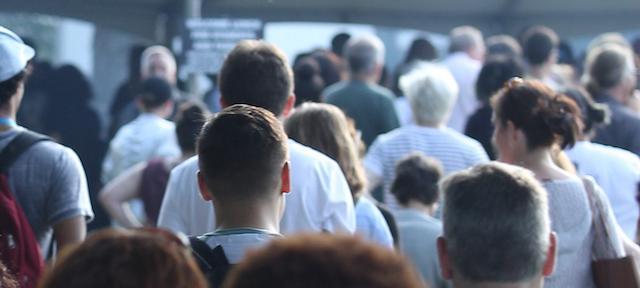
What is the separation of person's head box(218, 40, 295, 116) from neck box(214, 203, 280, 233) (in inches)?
39.6

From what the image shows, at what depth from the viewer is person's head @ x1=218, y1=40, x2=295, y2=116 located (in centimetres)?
414

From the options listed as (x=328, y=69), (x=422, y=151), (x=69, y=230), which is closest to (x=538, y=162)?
(x=69, y=230)

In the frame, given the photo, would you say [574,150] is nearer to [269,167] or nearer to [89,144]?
[269,167]

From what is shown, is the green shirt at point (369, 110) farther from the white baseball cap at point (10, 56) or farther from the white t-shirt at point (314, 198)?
the white baseball cap at point (10, 56)

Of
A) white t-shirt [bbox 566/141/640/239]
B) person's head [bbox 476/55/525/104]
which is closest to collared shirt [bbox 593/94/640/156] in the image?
person's head [bbox 476/55/525/104]

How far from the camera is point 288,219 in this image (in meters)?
3.89

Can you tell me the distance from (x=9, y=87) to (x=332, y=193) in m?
1.10

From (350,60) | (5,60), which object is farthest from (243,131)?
(350,60)

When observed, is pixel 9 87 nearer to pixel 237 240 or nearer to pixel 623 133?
pixel 237 240

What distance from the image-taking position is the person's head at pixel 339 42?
34.7 feet

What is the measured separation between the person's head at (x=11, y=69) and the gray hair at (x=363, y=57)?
420cm

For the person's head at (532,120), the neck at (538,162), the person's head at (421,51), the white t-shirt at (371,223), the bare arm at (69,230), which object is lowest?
the person's head at (421,51)

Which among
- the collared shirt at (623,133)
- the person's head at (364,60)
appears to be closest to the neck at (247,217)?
the collared shirt at (623,133)

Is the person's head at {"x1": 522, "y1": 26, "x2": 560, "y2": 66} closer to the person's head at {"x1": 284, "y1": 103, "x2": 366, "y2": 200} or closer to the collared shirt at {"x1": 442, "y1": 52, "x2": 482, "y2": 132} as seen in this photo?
the collared shirt at {"x1": 442, "y1": 52, "x2": 482, "y2": 132}
